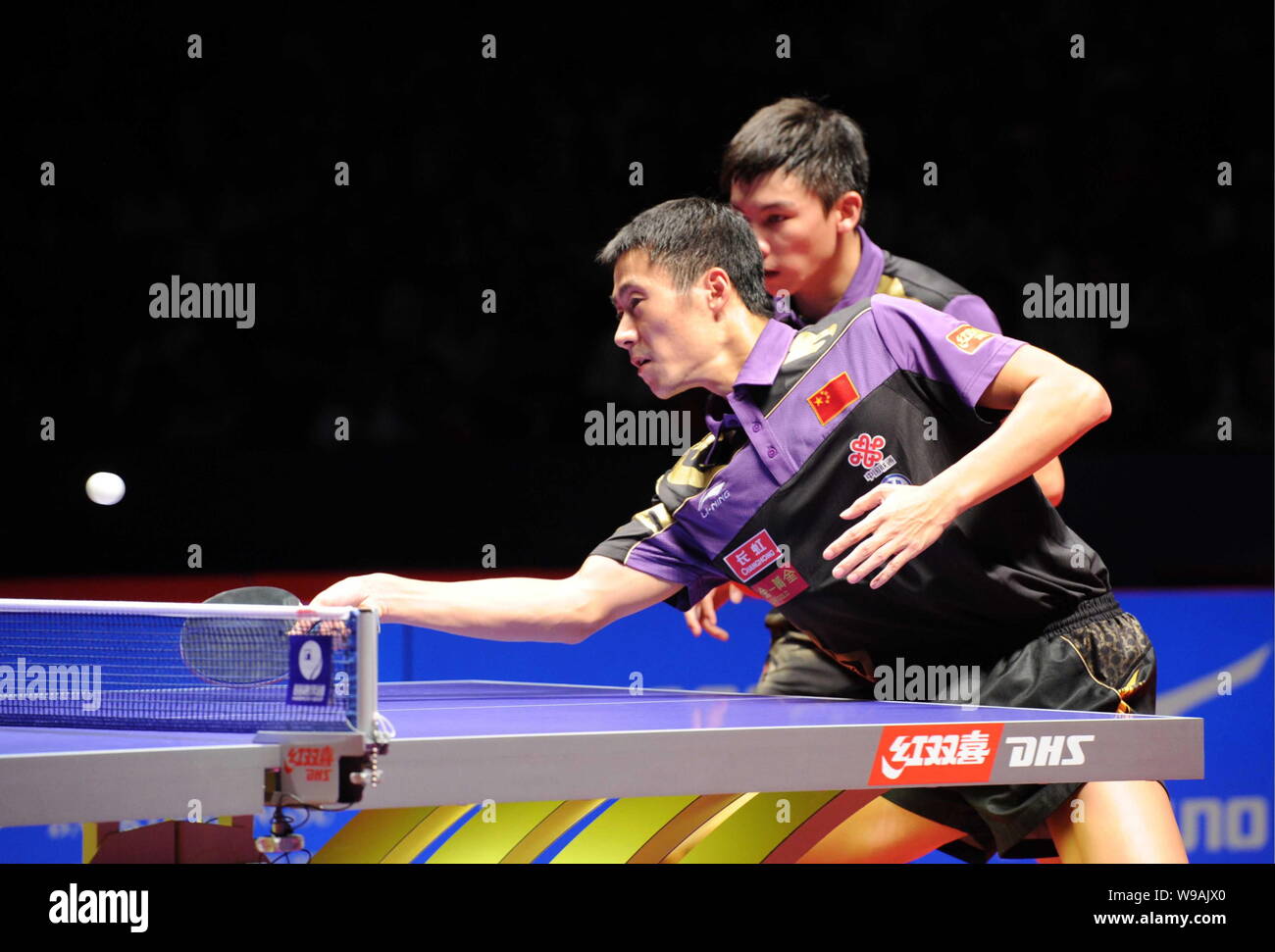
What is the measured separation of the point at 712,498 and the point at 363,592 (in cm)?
70

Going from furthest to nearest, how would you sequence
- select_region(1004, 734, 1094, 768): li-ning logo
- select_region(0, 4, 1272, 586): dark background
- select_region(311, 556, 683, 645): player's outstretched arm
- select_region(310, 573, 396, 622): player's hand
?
1. select_region(0, 4, 1272, 586): dark background
2. select_region(311, 556, 683, 645): player's outstretched arm
3. select_region(310, 573, 396, 622): player's hand
4. select_region(1004, 734, 1094, 768): li-ning logo

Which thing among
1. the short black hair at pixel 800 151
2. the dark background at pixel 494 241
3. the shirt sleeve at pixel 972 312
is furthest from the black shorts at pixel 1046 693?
the dark background at pixel 494 241

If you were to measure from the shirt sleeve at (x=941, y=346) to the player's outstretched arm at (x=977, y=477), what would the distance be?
94 mm

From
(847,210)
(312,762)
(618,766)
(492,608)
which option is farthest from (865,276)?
(312,762)

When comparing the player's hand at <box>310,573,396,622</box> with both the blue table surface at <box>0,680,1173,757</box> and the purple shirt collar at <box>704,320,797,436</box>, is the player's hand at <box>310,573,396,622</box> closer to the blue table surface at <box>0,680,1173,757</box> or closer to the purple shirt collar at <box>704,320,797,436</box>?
the blue table surface at <box>0,680,1173,757</box>

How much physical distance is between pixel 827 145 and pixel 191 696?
8.09ft

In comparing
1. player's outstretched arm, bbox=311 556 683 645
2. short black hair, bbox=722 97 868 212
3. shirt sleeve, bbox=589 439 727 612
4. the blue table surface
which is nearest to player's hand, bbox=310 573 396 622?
player's outstretched arm, bbox=311 556 683 645

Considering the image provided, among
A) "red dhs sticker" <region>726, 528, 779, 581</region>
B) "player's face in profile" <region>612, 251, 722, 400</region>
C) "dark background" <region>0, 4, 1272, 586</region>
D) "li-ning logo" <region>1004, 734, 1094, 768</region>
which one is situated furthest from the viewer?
"dark background" <region>0, 4, 1272, 586</region>

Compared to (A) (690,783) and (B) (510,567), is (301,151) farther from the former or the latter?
(A) (690,783)

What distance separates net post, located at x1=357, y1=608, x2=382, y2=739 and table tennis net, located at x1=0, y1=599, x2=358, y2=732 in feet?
0.06

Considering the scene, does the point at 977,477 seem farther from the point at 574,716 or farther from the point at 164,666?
the point at 164,666

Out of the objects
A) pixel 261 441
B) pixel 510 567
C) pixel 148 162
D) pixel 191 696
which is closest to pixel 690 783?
pixel 191 696

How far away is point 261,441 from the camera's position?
6020 millimetres

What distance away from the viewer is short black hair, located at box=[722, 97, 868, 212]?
159 inches
